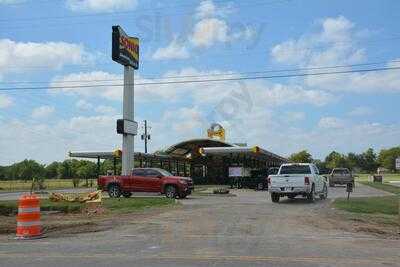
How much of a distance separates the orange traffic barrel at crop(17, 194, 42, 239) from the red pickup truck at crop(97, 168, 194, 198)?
1811 cm

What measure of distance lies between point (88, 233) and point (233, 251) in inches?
232

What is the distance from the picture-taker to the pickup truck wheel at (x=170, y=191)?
1362 inches

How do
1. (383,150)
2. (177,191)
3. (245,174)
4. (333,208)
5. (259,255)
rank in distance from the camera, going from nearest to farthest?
1. (259,255)
2. (333,208)
3. (177,191)
4. (245,174)
5. (383,150)

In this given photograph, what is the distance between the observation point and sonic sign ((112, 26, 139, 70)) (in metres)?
39.8

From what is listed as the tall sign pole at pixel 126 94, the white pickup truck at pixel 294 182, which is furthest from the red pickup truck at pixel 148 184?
the white pickup truck at pixel 294 182

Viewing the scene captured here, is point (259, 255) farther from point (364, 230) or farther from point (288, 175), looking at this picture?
point (288, 175)

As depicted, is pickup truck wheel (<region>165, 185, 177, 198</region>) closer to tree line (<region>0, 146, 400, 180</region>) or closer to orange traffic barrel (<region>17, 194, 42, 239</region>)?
orange traffic barrel (<region>17, 194, 42, 239</region>)

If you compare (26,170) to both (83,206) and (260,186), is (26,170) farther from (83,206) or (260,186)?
(83,206)

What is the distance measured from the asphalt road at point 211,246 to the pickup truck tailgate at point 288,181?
9070 millimetres

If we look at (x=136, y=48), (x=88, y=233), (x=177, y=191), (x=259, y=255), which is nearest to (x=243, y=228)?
(x=88, y=233)

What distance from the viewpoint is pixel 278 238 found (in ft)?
50.3

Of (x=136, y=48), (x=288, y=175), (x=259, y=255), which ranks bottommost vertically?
(x=259, y=255)

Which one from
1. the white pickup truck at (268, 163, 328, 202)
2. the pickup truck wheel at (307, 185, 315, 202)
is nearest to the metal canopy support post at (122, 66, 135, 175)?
the white pickup truck at (268, 163, 328, 202)

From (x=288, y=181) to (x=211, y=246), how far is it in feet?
53.9
